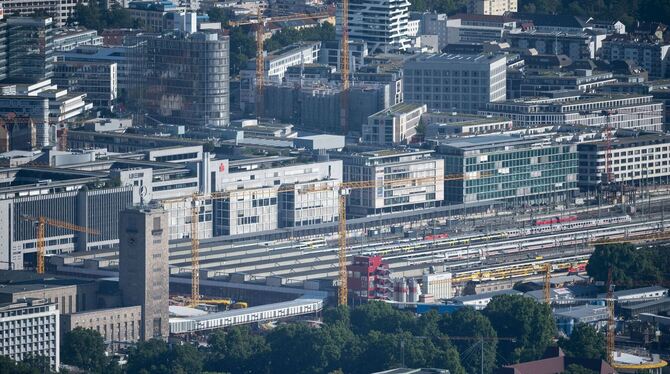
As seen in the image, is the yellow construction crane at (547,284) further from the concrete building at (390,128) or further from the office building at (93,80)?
the office building at (93,80)

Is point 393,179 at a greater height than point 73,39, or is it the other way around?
point 73,39

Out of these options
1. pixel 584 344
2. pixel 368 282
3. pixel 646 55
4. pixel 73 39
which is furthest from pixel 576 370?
pixel 646 55

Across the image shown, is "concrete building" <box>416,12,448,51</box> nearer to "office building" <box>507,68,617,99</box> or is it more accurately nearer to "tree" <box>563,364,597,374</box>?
"office building" <box>507,68,617,99</box>

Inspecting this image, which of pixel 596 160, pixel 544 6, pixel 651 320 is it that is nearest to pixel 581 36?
pixel 544 6

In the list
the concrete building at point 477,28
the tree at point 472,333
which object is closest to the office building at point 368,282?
the tree at point 472,333

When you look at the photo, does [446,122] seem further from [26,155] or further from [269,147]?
[26,155]

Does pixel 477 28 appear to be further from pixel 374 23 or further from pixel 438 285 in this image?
pixel 438 285

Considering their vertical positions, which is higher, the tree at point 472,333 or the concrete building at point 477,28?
the concrete building at point 477,28
